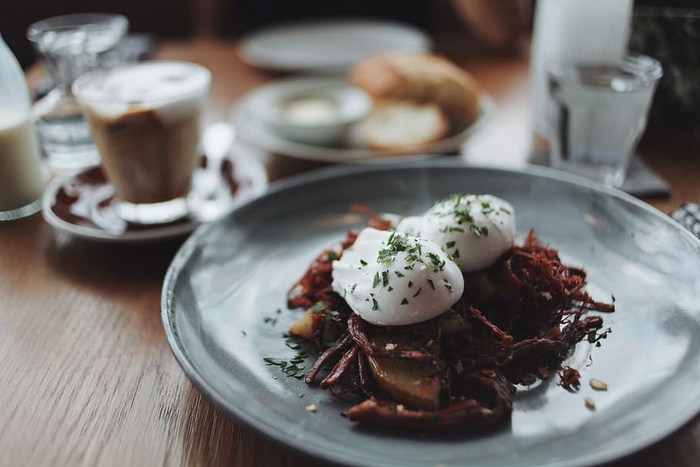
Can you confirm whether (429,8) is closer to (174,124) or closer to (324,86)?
(324,86)

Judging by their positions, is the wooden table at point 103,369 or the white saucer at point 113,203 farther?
the white saucer at point 113,203

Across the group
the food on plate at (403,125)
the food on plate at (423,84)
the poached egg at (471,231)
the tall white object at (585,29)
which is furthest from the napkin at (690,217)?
the food on plate at (423,84)

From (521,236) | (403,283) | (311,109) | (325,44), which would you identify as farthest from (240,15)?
(403,283)

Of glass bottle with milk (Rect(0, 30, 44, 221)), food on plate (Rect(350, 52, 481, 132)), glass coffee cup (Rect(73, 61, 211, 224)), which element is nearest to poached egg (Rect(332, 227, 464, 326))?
glass coffee cup (Rect(73, 61, 211, 224))

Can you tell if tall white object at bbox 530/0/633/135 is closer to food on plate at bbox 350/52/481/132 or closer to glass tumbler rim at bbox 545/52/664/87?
glass tumbler rim at bbox 545/52/664/87

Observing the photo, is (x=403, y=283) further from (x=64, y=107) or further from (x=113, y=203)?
(x=64, y=107)

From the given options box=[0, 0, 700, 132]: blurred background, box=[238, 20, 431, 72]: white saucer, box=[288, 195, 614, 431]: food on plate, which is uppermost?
box=[288, 195, 614, 431]: food on plate

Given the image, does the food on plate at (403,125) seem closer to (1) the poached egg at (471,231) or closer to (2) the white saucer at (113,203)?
(2) the white saucer at (113,203)
